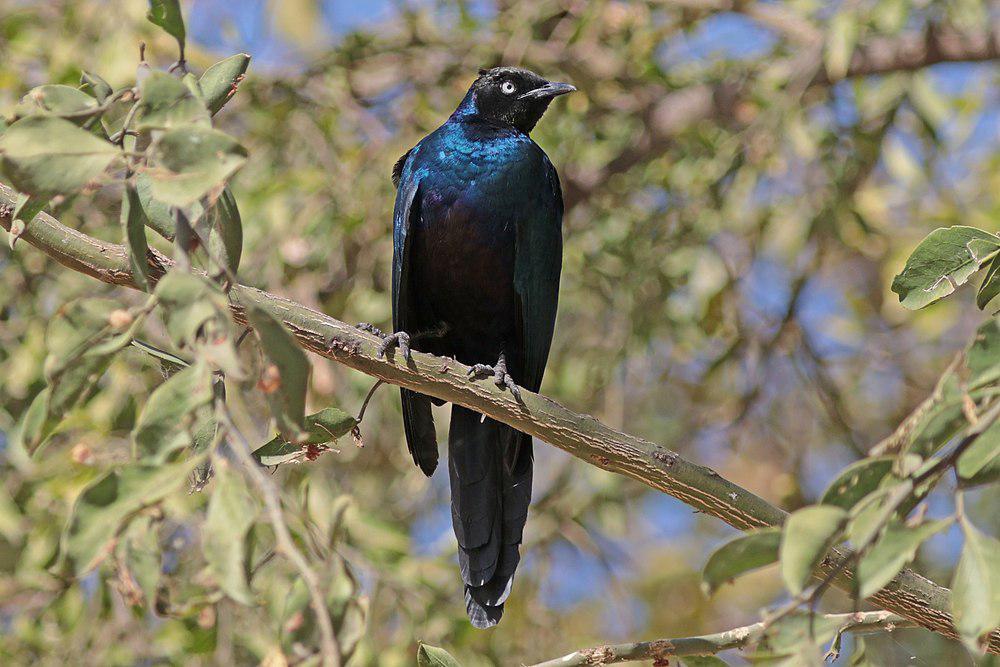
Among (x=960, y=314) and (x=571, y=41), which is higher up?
(x=571, y=41)

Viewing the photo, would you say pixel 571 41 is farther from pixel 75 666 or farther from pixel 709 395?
pixel 75 666

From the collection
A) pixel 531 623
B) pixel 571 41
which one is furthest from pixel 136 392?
pixel 571 41

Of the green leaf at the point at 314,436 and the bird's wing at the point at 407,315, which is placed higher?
the green leaf at the point at 314,436

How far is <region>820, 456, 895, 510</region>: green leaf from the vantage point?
1258 millimetres

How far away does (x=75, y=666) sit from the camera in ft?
10.6

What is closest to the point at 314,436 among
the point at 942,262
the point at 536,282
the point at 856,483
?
the point at 856,483

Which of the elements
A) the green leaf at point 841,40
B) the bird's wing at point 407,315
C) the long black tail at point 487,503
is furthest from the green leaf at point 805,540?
the green leaf at point 841,40

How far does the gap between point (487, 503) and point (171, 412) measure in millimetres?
2103

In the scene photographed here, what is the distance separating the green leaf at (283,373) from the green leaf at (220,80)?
476mm

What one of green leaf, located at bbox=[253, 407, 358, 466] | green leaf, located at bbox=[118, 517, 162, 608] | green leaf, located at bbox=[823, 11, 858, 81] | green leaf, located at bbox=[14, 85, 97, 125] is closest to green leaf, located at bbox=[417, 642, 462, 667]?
green leaf, located at bbox=[253, 407, 358, 466]

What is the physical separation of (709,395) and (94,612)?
2.80 metres

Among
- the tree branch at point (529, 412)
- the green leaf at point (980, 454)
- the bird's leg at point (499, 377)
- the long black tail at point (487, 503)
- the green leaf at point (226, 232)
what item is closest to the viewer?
the green leaf at point (980, 454)

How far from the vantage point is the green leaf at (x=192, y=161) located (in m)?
1.20

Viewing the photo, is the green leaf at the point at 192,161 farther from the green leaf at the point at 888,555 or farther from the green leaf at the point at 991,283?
the green leaf at the point at 991,283
